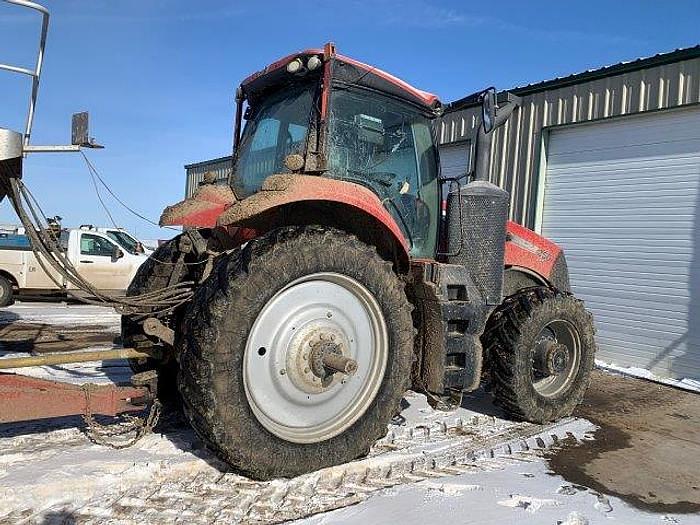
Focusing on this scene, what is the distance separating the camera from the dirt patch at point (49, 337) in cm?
758

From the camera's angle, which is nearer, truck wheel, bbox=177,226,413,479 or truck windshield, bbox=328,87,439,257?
truck wheel, bbox=177,226,413,479

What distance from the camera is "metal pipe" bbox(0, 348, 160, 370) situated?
10.9 ft

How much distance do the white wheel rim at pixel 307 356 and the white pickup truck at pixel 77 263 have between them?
34.2 ft

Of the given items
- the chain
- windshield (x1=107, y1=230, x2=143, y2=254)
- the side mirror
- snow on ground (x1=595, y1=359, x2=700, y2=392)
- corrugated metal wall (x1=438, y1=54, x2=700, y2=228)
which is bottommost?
the chain

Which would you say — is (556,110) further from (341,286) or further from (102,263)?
(102,263)

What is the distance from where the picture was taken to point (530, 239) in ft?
18.0

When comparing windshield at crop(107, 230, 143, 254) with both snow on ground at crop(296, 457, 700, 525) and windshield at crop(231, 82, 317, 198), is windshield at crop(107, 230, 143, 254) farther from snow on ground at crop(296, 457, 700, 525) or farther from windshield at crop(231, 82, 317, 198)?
snow on ground at crop(296, 457, 700, 525)

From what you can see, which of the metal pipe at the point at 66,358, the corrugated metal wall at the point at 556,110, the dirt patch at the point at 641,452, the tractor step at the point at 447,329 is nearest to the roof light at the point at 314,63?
the tractor step at the point at 447,329

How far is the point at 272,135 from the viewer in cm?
443

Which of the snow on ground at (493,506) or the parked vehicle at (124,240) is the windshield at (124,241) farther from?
the snow on ground at (493,506)

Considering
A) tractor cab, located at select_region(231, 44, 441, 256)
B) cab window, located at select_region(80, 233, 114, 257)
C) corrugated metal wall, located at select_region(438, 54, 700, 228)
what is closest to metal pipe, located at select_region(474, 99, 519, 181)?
tractor cab, located at select_region(231, 44, 441, 256)

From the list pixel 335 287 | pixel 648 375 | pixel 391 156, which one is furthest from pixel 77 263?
pixel 648 375

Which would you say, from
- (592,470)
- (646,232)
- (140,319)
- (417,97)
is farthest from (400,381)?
(646,232)

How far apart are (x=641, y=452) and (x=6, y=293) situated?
1232 centimetres
